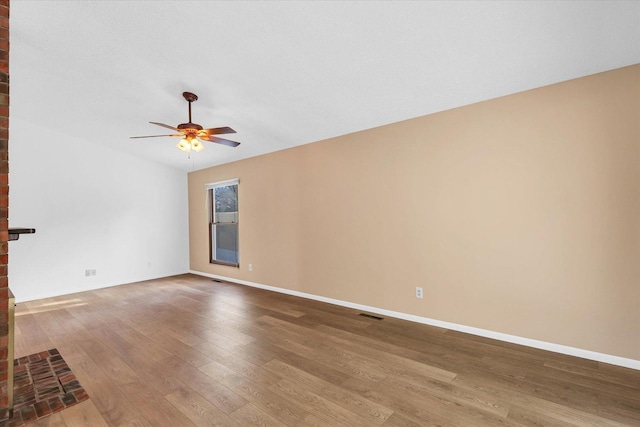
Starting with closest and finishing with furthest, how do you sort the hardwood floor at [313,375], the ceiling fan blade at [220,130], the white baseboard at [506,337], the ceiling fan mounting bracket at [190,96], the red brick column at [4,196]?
1. the red brick column at [4,196]
2. the hardwood floor at [313,375]
3. the white baseboard at [506,337]
4. the ceiling fan blade at [220,130]
5. the ceiling fan mounting bracket at [190,96]

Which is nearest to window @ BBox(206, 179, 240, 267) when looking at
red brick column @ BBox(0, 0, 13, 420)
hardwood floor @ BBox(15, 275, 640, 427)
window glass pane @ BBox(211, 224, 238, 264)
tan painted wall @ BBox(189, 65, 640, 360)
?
window glass pane @ BBox(211, 224, 238, 264)

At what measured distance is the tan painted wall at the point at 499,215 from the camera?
2.31 m

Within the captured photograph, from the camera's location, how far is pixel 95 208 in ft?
17.7

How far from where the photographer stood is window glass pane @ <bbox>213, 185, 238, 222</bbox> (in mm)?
5836

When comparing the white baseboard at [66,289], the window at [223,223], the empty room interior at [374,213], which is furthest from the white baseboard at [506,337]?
the white baseboard at [66,289]

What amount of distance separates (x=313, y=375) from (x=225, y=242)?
4500 millimetres

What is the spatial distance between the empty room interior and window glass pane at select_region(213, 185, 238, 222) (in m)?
1.68

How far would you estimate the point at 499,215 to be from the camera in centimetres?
281

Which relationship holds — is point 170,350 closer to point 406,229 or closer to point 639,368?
point 406,229

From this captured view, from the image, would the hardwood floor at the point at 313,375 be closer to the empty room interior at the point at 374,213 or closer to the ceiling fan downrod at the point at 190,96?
the empty room interior at the point at 374,213

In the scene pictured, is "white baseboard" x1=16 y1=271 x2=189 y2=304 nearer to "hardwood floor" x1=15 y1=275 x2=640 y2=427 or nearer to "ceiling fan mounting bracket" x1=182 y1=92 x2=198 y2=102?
"hardwood floor" x1=15 y1=275 x2=640 y2=427

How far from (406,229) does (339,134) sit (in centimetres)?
164

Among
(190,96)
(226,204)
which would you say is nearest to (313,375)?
(190,96)

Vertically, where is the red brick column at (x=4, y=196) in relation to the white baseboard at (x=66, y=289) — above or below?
above
